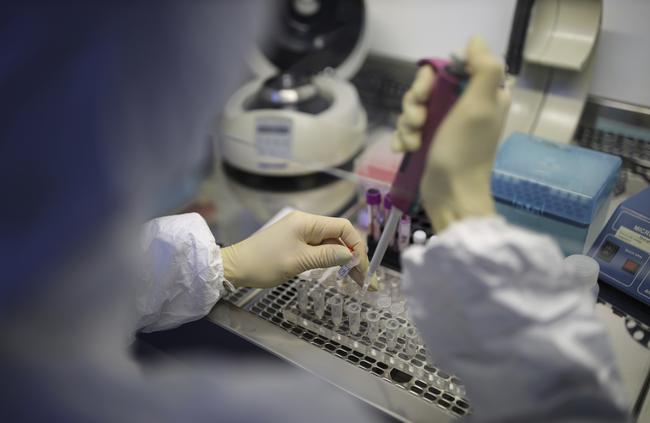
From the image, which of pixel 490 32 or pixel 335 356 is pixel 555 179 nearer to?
pixel 335 356

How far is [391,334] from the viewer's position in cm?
86

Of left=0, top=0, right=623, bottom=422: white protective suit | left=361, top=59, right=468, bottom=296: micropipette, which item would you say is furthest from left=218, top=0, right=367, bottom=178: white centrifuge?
left=0, top=0, right=623, bottom=422: white protective suit

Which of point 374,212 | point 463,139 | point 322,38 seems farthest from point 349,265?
point 322,38

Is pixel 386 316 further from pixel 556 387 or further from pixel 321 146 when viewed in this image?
pixel 321 146

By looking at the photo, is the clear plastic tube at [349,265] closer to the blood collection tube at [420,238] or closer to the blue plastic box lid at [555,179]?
the blood collection tube at [420,238]

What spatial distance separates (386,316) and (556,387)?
1.28ft

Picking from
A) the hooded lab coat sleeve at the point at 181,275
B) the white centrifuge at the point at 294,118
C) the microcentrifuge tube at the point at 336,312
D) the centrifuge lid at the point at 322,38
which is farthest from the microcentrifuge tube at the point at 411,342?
the centrifuge lid at the point at 322,38

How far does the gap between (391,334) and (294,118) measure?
2.30ft

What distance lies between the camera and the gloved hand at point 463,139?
1.84 feet

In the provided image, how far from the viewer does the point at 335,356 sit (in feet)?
2.73

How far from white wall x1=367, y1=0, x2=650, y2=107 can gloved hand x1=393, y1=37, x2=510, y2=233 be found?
2.47 ft

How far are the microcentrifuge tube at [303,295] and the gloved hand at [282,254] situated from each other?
0.14ft

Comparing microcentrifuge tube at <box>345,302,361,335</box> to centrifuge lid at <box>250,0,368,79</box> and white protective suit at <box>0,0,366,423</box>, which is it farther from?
centrifuge lid at <box>250,0,368,79</box>

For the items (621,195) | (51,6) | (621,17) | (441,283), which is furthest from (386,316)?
(621,17)
